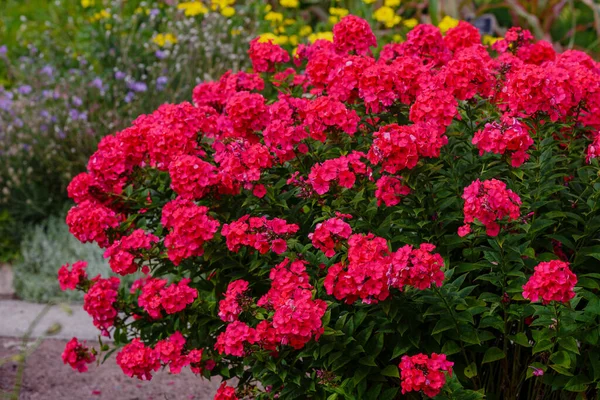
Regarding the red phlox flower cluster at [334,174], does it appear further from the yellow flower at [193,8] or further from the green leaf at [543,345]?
the yellow flower at [193,8]

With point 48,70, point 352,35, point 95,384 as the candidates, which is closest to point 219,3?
point 48,70

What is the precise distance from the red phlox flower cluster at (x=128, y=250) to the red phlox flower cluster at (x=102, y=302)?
0.71ft

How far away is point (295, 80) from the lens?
3.52 meters

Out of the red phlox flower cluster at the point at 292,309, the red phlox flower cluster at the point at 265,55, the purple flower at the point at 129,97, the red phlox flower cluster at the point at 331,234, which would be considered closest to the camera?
the red phlox flower cluster at the point at 292,309

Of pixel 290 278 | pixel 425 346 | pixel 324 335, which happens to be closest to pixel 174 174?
pixel 290 278

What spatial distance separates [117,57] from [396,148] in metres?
5.02

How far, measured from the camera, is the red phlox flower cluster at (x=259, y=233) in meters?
2.62

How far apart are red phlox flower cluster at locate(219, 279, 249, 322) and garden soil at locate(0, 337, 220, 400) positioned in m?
1.71

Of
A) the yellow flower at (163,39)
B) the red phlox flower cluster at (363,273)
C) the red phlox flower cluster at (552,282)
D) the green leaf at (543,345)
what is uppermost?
the red phlox flower cluster at (363,273)

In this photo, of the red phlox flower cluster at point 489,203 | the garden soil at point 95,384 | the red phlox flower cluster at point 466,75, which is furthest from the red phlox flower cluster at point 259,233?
the garden soil at point 95,384

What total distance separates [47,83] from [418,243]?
4734mm

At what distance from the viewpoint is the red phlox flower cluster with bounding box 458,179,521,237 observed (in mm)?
2330

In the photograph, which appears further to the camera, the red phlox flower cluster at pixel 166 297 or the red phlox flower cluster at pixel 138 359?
the red phlox flower cluster at pixel 138 359

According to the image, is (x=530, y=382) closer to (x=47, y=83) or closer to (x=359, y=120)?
(x=359, y=120)
